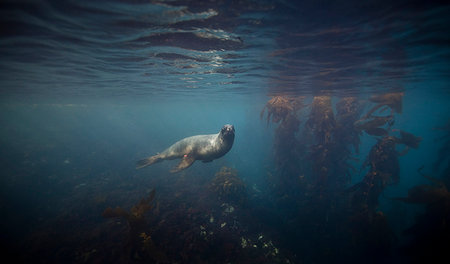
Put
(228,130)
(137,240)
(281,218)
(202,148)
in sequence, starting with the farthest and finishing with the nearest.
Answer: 1. (281,218)
2. (202,148)
3. (228,130)
4. (137,240)

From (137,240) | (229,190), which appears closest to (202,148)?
(137,240)

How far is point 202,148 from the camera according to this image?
8328mm

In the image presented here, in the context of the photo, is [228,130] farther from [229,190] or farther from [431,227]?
[431,227]

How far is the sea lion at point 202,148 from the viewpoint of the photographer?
7223 millimetres

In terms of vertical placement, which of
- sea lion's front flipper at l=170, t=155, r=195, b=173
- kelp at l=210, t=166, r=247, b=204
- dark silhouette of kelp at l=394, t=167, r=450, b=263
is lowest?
kelp at l=210, t=166, r=247, b=204

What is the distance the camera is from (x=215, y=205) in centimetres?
1050

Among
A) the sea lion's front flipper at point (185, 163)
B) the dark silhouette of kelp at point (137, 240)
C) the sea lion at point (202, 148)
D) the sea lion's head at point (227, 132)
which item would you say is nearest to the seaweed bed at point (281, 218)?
the dark silhouette of kelp at point (137, 240)

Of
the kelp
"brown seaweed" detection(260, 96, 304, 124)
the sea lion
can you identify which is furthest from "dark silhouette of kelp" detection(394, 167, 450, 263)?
the sea lion

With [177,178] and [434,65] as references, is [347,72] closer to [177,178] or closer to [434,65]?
[434,65]

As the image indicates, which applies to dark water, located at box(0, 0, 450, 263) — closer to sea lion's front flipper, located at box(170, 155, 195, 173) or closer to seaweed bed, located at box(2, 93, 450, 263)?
seaweed bed, located at box(2, 93, 450, 263)

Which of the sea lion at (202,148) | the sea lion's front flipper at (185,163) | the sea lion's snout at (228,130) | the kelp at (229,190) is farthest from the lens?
the kelp at (229,190)

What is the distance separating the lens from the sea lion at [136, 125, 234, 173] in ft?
23.7

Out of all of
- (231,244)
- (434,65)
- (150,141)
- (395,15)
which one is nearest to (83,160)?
(150,141)

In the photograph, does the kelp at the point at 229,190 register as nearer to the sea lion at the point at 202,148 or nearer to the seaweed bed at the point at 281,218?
the seaweed bed at the point at 281,218
